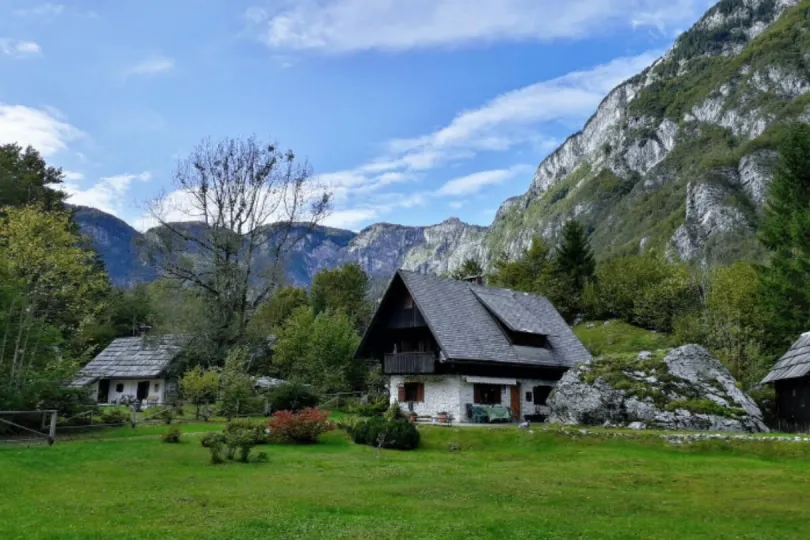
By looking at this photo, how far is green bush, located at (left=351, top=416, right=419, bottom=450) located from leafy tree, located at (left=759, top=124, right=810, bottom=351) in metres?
32.2

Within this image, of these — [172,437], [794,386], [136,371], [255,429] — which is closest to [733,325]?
[794,386]

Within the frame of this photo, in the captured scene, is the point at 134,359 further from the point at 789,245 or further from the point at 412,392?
the point at 789,245

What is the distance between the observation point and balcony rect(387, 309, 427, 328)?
37.2 metres

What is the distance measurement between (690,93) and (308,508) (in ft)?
707

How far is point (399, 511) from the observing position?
42.1 feet

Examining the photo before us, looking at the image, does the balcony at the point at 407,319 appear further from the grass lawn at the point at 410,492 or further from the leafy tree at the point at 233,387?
the grass lawn at the point at 410,492

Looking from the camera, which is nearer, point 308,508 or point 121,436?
point 308,508

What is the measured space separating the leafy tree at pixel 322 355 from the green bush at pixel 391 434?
56.3ft

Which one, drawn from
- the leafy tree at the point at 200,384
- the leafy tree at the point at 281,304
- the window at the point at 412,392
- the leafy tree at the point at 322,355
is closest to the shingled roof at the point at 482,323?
the window at the point at 412,392

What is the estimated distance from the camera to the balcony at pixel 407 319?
37.2 m

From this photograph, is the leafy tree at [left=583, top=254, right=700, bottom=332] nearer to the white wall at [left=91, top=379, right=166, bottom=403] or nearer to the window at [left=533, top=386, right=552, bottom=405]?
the window at [left=533, top=386, right=552, bottom=405]

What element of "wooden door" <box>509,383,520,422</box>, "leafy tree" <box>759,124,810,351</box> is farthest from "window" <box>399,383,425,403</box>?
"leafy tree" <box>759,124,810,351</box>

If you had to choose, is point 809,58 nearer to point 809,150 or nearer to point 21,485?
point 809,150

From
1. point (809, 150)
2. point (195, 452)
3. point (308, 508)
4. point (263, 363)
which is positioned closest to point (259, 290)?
point (263, 363)
